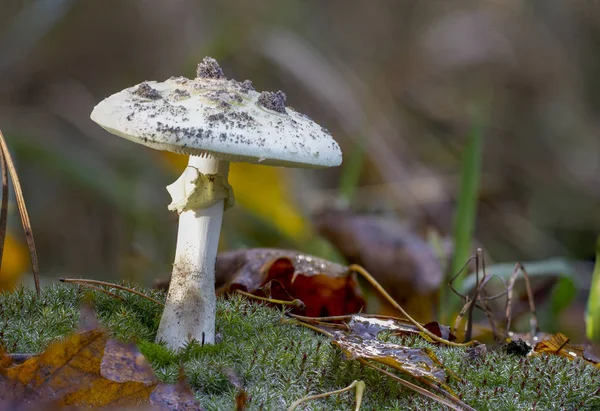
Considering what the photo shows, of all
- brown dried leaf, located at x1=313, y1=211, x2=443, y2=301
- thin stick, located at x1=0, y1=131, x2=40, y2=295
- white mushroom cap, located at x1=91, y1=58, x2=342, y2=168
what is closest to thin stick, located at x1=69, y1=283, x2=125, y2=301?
thin stick, located at x1=0, y1=131, x2=40, y2=295

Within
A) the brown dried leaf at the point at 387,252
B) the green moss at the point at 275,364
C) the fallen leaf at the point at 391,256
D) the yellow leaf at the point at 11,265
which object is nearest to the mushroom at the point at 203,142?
the green moss at the point at 275,364

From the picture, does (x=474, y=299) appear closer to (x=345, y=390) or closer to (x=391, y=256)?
(x=345, y=390)

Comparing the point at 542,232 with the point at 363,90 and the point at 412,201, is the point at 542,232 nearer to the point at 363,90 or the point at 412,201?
the point at 412,201

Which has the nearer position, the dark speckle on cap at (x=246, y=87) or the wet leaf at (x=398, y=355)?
the wet leaf at (x=398, y=355)

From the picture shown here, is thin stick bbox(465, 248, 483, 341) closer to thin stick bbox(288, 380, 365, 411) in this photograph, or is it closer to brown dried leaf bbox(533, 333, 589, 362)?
brown dried leaf bbox(533, 333, 589, 362)

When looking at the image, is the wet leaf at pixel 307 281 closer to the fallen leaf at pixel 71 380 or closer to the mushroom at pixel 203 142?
the mushroom at pixel 203 142

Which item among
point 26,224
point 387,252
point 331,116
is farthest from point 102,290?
point 331,116

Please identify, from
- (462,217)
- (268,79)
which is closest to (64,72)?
(268,79)
